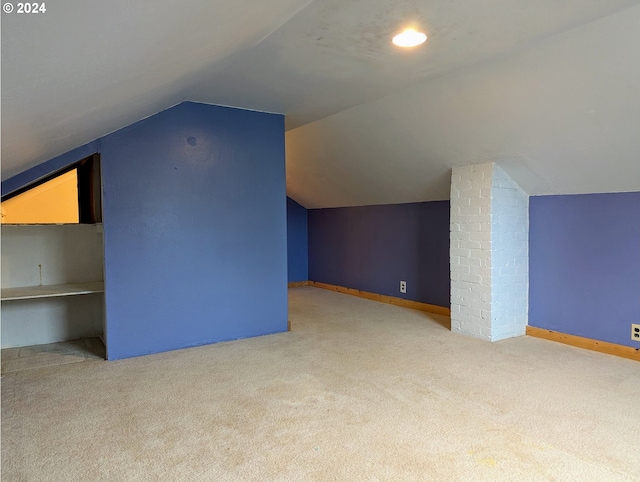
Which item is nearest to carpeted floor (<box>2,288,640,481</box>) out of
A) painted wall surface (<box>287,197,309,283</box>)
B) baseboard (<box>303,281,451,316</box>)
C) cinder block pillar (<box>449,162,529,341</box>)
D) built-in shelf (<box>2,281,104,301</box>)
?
cinder block pillar (<box>449,162,529,341</box>)

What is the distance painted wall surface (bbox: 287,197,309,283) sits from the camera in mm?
7230

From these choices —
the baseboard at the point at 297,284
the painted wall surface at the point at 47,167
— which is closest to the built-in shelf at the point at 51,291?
the painted wall surface at the point at 47,167

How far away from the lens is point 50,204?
489 cm

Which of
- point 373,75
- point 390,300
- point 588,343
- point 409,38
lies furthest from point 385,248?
point 409,38

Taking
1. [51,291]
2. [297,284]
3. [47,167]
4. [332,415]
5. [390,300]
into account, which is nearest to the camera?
[332,415]

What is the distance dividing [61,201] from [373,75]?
385cm

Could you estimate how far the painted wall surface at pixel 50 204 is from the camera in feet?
15.1

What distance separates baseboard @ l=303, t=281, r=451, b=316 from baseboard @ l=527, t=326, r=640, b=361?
1.12 metres

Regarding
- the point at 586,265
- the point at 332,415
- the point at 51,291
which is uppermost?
the point at 586,265

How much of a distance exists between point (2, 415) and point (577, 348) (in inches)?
159

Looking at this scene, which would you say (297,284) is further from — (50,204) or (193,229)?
(50,204)

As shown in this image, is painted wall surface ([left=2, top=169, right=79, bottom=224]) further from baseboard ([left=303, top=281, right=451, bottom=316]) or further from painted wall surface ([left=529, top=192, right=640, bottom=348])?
painted wall surface ([left=529, top=192, right=640, bottom=348])

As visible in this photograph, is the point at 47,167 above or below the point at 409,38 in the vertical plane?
below

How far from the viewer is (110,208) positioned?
3.47 m
